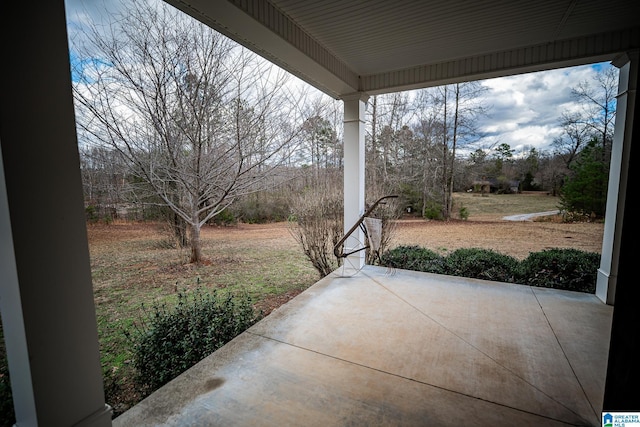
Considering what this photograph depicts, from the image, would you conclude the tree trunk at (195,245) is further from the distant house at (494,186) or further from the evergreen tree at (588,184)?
the evergreen tree at (588,184)

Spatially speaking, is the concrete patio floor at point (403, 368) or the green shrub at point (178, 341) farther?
the green shrub at point (178, 341)

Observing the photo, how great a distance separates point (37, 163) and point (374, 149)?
743cm

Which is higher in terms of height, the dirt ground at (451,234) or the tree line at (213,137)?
the tree line at (213,137)

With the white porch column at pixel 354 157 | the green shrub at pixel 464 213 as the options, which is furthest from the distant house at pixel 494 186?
the white porch column at pixel 354 157

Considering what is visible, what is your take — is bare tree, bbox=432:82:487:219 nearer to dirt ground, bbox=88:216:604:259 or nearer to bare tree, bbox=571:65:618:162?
dirt ground, bbox=88:216:604:259

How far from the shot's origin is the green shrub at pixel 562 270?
4195mm

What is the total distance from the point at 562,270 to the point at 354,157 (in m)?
3.59

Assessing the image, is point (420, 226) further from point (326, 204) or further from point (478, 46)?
point (478, 46)

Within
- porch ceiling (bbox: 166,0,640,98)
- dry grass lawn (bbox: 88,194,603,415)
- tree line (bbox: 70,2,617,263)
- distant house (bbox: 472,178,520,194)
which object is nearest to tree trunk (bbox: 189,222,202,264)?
tree line (bbox: 70,2,617,263)

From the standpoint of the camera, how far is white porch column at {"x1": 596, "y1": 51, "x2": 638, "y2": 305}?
324cm

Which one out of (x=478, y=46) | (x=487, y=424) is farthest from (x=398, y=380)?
(x=478, y=46)

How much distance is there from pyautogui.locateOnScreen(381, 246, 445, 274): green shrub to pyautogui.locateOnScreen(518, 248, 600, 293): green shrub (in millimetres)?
1236

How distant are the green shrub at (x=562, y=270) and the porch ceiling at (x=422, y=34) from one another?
2.81 meters

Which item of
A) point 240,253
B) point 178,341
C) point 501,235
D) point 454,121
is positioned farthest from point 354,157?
point 454,121
